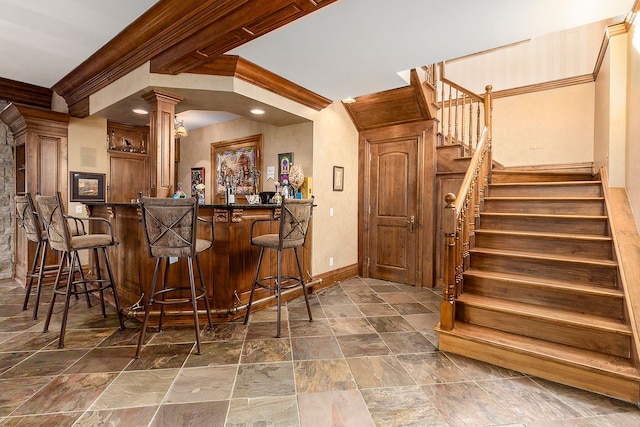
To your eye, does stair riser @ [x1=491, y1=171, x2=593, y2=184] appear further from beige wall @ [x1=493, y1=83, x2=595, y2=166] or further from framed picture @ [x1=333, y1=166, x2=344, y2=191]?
framed picture @ [x1=333, y1=166, x2=344, y2=191]

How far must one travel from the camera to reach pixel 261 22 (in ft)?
7.56

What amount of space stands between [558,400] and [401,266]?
2737 mm

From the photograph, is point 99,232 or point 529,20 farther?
point 99,232

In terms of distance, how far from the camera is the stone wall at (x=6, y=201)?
15.6 feet

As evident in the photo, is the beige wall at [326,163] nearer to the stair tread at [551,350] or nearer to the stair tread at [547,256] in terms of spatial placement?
the stair tread at [547,256]

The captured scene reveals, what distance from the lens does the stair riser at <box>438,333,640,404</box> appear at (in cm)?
192

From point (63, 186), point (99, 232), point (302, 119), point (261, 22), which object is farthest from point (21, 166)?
point (261, 22)

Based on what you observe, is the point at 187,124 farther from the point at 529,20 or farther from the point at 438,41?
the point at 529,20

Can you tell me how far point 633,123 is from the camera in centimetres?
272

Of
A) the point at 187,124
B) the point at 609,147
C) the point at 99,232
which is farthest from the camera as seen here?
the point at 187,124

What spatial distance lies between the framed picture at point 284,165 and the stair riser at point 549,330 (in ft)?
9.08

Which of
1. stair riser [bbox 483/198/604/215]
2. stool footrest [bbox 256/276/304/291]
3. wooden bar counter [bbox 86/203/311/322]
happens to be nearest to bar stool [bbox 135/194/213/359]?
wooden bar counter [bbox 86/203/311/322]

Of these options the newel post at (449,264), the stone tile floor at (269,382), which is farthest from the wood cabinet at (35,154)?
the newel post at (449,264)

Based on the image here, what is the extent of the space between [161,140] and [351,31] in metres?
2.21
